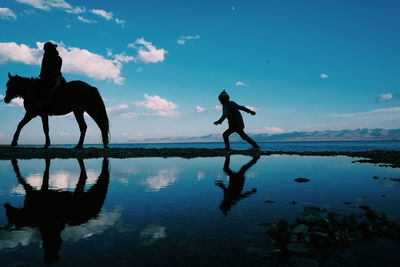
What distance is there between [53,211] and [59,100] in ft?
46.0

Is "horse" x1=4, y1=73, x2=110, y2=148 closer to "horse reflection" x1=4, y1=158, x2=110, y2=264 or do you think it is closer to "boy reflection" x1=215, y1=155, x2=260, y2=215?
"horse reflection" x1=4, y1=158, x2=110, y2=264

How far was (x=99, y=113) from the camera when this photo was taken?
1708 centimetres

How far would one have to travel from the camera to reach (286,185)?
639 cm

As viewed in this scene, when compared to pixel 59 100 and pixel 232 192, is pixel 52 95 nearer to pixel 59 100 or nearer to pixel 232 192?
pixel 59 100

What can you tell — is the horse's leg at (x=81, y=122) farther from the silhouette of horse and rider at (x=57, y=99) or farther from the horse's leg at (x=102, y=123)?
the horse's leg at (x=102, y=123)

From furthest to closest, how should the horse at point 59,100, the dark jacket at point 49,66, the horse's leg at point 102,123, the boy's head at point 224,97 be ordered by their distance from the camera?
the boy's head at point 224,97 < the horse's leg at point 102,123 < the horse at point 59,100 < the dark jacket at point 49,66

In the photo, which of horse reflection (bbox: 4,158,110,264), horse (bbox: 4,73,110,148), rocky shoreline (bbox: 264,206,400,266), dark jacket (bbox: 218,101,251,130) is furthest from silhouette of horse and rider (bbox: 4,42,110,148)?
rocky shoreline (bbox: 264,206,400,266)

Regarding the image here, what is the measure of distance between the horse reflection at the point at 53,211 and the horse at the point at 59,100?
463 inches

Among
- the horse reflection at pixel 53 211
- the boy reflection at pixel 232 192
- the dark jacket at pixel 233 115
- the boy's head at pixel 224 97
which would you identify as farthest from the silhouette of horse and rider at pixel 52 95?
the boy reflection at pixel 232 192

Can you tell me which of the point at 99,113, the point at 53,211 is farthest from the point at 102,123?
the point at 53,211

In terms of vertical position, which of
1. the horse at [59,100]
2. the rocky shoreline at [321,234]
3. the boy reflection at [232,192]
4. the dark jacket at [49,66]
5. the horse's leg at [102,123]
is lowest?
the rocky shoreline at [321,234]

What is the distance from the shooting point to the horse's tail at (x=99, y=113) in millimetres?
16875

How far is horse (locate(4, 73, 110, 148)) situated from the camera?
52.9 feet

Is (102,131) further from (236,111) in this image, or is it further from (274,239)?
(274,239)
